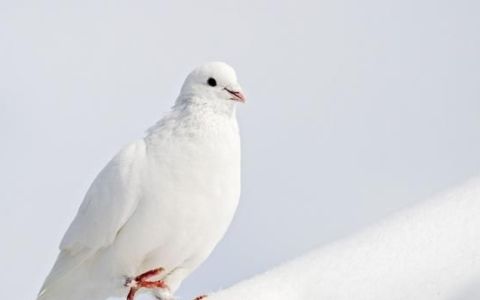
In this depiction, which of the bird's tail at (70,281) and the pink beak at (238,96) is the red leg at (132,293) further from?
the pink beak at (238,96)

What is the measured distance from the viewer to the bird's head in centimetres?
775

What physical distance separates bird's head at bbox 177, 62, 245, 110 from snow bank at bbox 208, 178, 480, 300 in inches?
108

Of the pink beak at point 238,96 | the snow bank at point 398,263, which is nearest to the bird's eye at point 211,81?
the pink beak at point 238,96

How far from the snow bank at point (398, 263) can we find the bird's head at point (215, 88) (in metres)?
2.74

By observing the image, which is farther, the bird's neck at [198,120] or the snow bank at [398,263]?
the bird's neck at [198,120]

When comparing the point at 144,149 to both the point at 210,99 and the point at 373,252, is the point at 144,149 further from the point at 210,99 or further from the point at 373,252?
the point at 373,252

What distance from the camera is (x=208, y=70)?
7832 millimetres

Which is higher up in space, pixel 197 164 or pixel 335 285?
pixel 197 164

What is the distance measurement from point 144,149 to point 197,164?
510mm

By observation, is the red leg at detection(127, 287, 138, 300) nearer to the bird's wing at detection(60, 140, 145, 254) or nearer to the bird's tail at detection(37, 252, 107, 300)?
the bird's wing at detection(60, 140, 145, 254)

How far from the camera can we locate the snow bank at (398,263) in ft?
14.1

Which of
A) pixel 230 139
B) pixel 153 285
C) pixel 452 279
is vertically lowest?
pixel 452 279

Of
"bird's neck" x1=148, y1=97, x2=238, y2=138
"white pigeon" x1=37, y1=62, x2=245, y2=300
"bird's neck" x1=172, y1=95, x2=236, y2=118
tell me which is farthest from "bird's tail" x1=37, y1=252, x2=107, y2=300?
"bird's neck" x1=172, y1=95, x2=236, y2=118

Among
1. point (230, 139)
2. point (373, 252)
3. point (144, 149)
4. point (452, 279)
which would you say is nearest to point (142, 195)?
point (144, 149)
